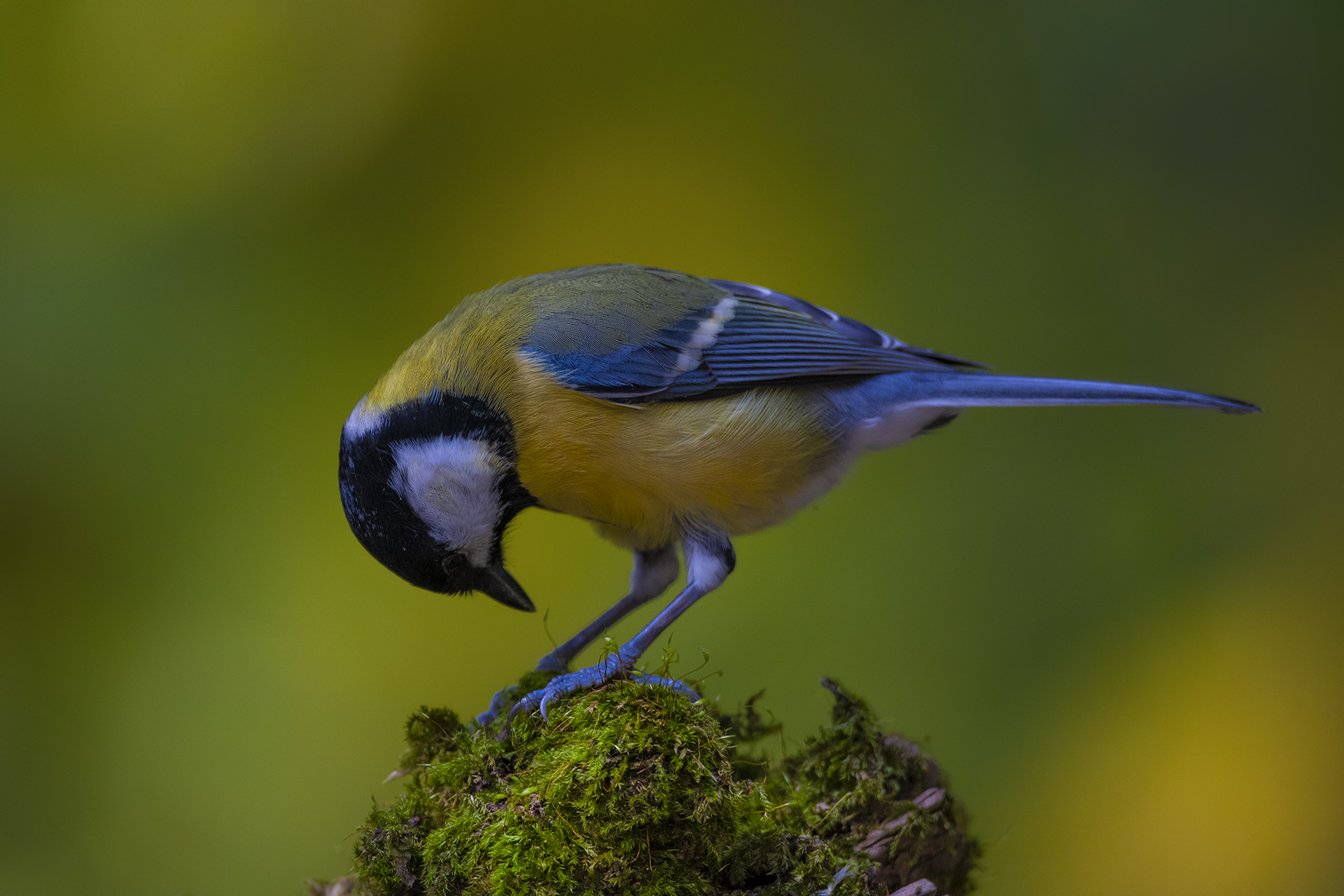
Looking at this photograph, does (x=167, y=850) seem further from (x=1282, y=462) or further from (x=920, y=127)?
(x=1282, y=462)

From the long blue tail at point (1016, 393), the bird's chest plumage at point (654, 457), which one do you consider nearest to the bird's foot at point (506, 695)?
the bird's chest plumage at point (654, 457)

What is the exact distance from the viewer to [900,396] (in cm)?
158

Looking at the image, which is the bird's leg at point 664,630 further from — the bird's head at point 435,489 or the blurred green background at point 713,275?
the blurred green background at point 713,275

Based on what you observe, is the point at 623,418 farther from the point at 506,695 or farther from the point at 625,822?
the point at 625,822

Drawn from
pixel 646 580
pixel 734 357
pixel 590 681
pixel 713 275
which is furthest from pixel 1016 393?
pixel 713 275

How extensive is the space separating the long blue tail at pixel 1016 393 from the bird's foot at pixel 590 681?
694mm

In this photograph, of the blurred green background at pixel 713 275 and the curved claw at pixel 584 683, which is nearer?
the curved claw at pixel 584 683

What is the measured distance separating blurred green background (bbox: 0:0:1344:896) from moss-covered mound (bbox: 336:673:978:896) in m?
0.96

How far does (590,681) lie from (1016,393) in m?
0.85

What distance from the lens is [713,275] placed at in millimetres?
2496

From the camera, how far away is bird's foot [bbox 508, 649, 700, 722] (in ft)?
3.85

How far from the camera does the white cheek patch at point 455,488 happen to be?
131 centimetres

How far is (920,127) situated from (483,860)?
7.04ft

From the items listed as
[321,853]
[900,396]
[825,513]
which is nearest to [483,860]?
→ [900,396]
